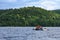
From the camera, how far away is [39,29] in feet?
549
